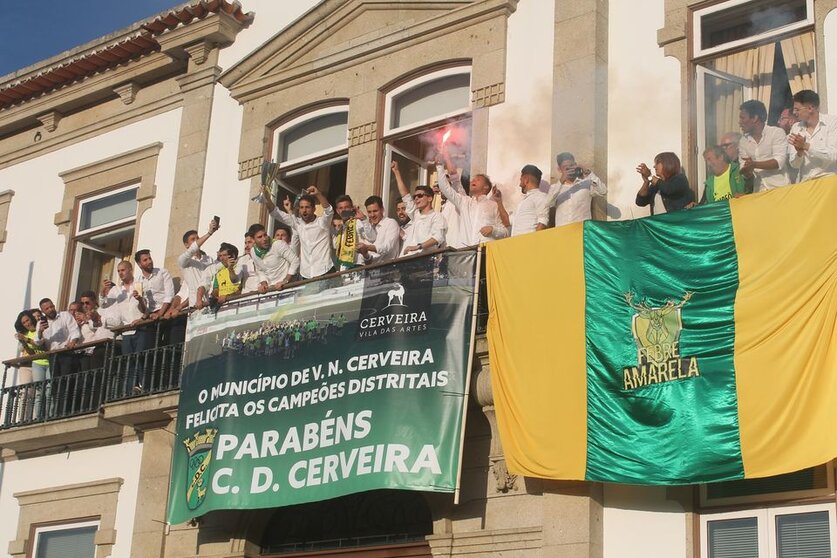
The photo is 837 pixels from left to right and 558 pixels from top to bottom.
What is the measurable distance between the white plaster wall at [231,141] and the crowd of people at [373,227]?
351 millimetres

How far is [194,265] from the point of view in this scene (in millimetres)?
16328

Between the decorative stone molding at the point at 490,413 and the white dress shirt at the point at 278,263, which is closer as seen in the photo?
the decorative stone molding at the point at 490,413

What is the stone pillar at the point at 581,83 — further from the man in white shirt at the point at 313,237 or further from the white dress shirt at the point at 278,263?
the white dress shirt at the point at 278,263

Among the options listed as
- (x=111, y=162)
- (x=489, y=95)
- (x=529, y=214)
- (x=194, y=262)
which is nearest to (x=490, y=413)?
(x=529, y=214)

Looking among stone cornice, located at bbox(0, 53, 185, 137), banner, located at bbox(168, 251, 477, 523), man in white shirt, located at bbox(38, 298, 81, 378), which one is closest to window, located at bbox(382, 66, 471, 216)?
banner, located at bbox(168, 251, 477, 523)

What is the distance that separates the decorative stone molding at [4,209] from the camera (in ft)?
65.7

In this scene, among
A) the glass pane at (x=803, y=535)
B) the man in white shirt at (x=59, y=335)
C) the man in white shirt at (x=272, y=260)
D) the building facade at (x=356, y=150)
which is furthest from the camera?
the man in white shirt at (x=59, y=335)

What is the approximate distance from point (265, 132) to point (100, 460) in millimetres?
4212

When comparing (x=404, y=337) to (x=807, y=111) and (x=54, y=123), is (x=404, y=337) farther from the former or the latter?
(x=54, y=123)

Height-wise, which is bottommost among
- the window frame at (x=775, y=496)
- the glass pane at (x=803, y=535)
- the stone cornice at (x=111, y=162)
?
the glass pane at (x=803, y=535)

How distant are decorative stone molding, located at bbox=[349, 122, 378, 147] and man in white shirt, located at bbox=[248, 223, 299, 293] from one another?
163cm

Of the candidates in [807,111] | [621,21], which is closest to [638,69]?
[621,21]

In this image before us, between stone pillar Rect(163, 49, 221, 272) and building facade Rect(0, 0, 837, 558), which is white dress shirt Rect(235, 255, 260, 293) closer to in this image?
building facade Rect(0, 0, 837, 558)

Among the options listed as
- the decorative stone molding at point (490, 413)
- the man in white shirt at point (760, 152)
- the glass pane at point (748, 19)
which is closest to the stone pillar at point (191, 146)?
the decorative stone molding at point (490, 413)
